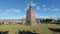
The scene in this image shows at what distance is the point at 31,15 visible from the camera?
3125cm

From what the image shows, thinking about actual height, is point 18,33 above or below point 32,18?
below

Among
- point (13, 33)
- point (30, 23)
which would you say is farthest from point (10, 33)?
point (30, 23)

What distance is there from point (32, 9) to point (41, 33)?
49.4ft

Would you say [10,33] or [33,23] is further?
[33,23]

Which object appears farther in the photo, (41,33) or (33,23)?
(33,23)

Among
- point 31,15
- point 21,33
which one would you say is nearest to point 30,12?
point 31,15

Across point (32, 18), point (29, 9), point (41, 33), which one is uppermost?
point (29, 9)

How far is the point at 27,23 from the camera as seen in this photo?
32125 millimetres

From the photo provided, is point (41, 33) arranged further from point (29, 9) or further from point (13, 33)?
point (29, 9)

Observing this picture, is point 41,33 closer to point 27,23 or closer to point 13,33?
point 13,33

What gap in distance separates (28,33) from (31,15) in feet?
44.5

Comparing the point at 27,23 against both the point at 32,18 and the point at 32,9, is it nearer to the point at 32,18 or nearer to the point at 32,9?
the point at 32,18

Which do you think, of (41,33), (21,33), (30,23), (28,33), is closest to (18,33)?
(21,33)

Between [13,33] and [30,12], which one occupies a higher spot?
[30,12]
